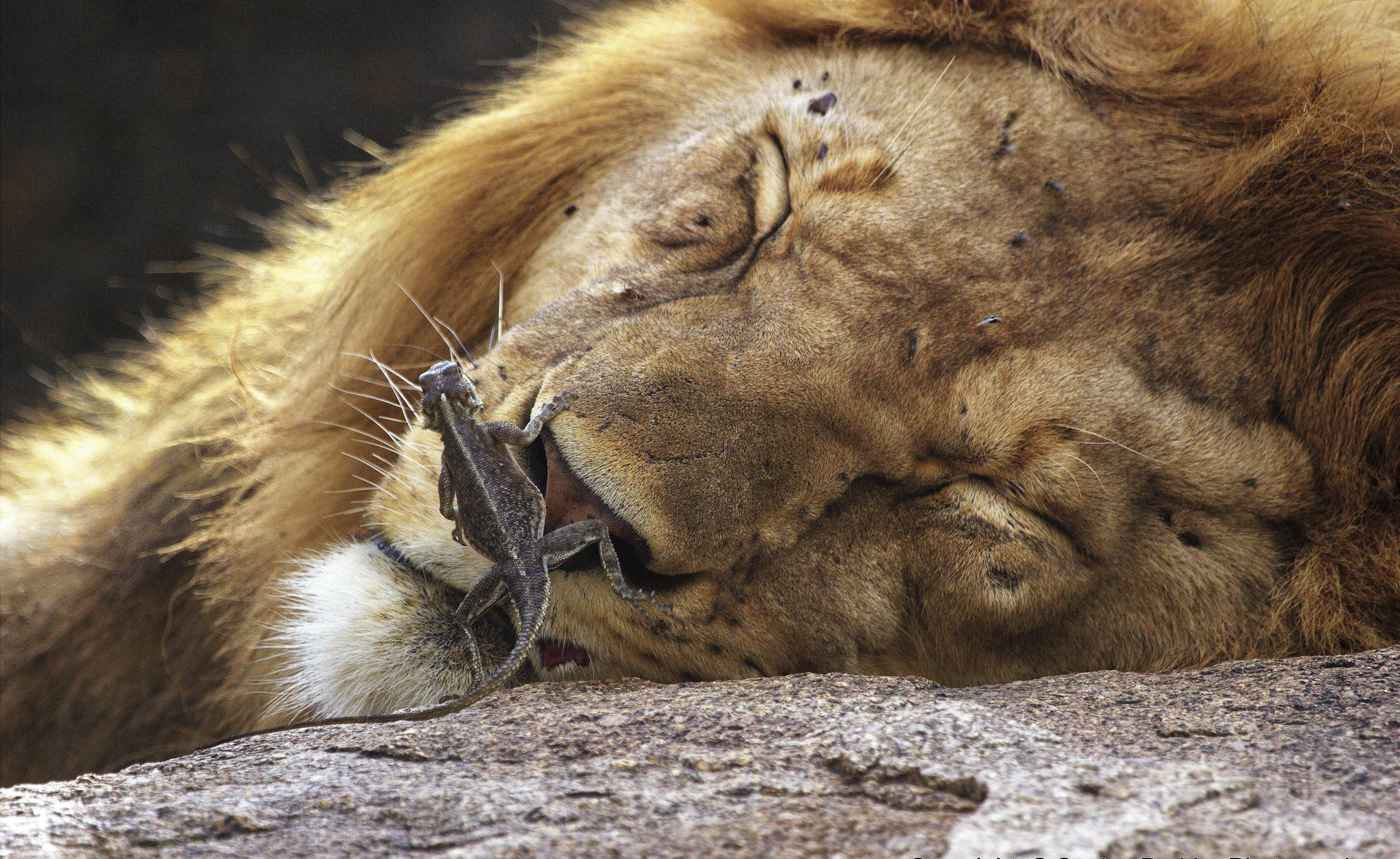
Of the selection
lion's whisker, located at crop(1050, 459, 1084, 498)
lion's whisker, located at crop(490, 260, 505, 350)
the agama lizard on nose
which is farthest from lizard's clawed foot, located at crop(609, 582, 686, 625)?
lion's whisker, located at crop(490, 260, 505, 350)

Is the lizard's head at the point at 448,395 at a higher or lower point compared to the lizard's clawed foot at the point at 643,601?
higher

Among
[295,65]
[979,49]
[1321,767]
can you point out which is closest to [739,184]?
[979,49]

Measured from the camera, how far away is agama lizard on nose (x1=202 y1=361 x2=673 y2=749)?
1.60 m

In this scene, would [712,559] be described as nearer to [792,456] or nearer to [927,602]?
[792,456]

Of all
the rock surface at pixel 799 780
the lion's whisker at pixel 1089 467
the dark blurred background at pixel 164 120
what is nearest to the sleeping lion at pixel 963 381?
the lion's whisker at pixel 1089 467

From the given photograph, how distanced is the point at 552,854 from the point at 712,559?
618 millimetres

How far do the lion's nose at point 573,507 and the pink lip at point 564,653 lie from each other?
0.51 ft

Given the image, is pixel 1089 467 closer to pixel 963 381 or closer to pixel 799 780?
pixel 963 381

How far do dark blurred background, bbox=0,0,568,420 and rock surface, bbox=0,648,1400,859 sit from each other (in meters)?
4.74

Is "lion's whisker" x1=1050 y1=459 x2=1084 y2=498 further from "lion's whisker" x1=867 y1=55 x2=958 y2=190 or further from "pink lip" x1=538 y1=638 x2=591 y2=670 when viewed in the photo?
"pink lip" x1=538 y1=638 x2=591 y2=670

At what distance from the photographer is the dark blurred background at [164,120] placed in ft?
19.2

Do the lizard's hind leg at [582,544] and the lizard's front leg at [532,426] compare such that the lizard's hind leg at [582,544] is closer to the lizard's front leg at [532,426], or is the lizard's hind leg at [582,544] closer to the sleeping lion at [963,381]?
the sleeping lion at [963,381]

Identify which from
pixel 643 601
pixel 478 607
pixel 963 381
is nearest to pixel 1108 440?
pixel 963 381

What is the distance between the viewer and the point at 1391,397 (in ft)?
6.17
